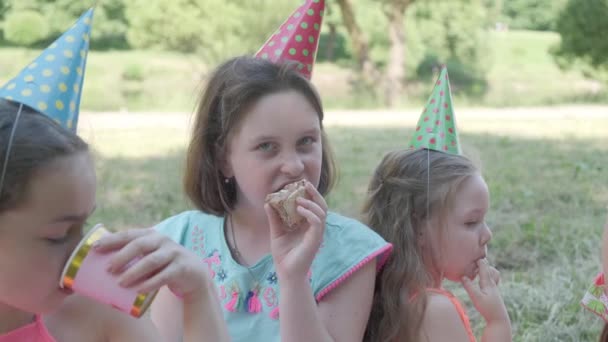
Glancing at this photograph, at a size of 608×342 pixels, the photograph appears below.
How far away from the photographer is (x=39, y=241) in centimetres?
141

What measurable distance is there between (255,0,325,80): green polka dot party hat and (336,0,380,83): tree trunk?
63.9ft

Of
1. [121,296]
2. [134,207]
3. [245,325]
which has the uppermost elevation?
[121,296]

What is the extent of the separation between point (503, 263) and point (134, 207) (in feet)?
8.19

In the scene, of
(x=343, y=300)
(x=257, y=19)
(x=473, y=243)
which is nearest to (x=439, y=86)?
(x=473, y=243)

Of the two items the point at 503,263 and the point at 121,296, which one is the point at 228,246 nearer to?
the point at 121,296

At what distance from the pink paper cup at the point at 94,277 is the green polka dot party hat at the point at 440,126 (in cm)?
127

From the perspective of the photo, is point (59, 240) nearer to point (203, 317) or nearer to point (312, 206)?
point (203, 317)

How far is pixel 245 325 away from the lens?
2164mm

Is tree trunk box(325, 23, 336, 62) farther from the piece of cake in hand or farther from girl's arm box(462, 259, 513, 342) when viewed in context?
the piece of cake in hand

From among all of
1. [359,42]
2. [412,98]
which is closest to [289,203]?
[412,98]

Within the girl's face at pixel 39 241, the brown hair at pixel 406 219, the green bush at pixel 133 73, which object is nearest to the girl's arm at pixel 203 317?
the girl's face at pixel 39 241

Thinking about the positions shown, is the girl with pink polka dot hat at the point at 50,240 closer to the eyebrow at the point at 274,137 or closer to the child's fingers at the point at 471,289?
the eyebrow at the point at 274,137

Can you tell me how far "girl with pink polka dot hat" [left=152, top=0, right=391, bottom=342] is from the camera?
1931mm

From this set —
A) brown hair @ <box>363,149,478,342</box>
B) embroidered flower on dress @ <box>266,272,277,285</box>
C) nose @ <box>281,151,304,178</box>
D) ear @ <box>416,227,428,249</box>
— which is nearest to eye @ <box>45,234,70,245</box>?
nose @ <box>281,151,304,178</box>
